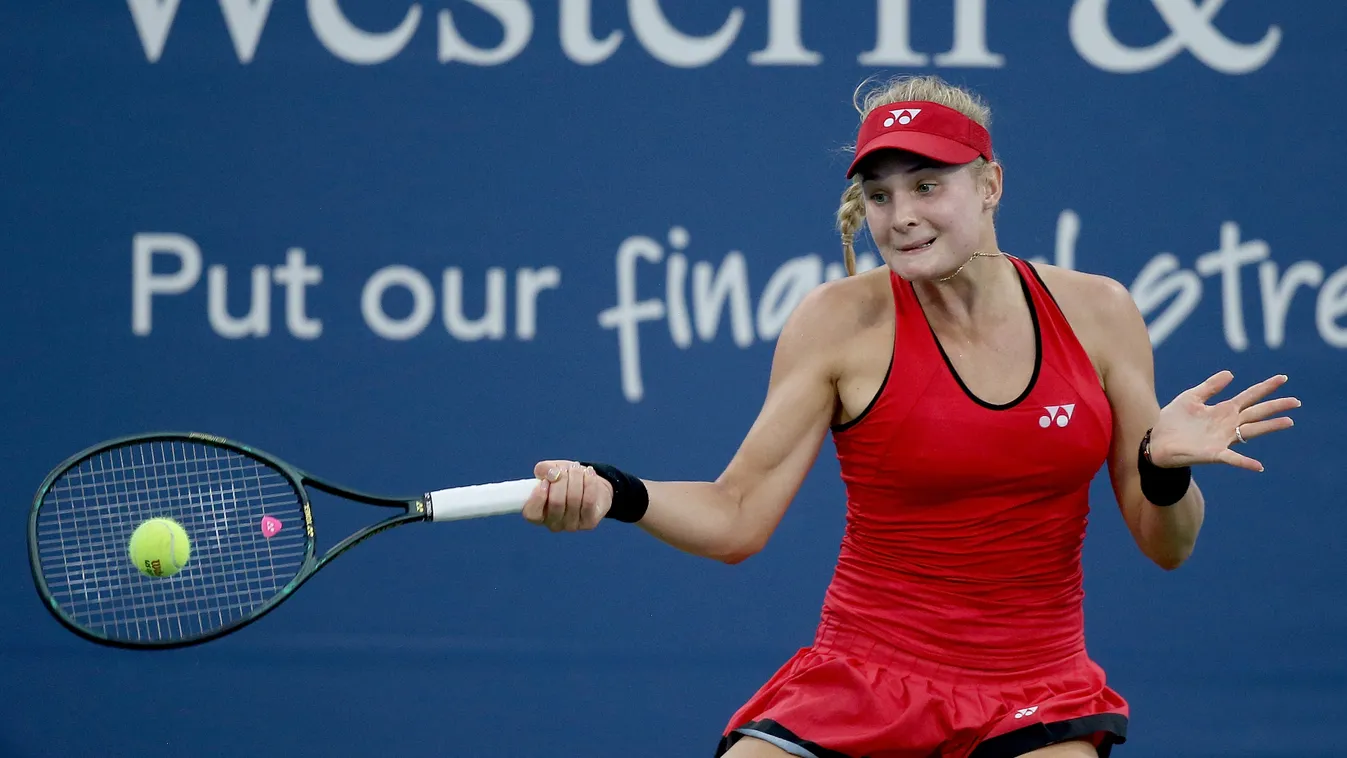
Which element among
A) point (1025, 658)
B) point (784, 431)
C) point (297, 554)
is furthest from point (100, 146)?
point (1025, 658)

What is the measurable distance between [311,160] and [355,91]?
0.70 feet

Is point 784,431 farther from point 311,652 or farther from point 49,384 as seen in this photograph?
point 49,384

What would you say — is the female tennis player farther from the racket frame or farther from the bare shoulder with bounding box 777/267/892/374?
the racket frame

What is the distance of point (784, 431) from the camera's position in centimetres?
241

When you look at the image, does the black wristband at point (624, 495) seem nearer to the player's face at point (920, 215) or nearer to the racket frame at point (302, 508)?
the racket frame at point (302, 508)

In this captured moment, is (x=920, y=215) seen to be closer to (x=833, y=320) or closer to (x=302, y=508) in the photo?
(x=833, y=320)

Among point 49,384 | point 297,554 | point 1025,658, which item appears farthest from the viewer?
point 49,384

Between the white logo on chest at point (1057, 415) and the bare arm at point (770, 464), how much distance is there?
0.35 metres

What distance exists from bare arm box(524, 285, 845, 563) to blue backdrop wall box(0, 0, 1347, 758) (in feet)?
4.52

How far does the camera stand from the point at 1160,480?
87.9 inches

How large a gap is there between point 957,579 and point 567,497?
0.65 meters

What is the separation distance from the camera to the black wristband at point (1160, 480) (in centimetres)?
222

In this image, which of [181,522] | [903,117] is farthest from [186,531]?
[903,117]

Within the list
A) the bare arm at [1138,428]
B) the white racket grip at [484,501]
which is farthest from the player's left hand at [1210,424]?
the white racket grip at [484,501]
